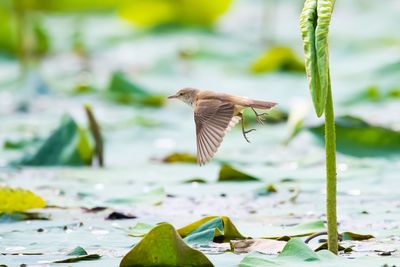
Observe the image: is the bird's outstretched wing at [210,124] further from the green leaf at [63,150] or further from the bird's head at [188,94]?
the green leaf at [63,150]

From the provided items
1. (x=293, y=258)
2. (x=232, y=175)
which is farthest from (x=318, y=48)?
(x=232, y=175)

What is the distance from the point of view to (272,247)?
2055 mm

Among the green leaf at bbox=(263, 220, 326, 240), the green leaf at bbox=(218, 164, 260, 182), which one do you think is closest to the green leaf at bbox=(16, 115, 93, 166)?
the green leaf at bbox=(218, 164, 260, 182)

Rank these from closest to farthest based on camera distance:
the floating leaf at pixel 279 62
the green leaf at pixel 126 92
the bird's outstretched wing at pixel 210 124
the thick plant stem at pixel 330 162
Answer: the thick plant stem at pixel 330 162 → the bird's outstretched wing at pixel 210 124 → the green leaf at pixel 126 92 → the floating leaf at pixel 279 62

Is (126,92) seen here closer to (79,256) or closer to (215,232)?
(215,232)

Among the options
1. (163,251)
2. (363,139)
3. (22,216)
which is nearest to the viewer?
(163,251)

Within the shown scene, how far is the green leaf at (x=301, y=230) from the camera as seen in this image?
223 cm

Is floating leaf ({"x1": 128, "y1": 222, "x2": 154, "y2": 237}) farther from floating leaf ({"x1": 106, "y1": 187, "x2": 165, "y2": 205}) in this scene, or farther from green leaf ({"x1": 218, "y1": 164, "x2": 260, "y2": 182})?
green leaf ({"x1": 218, "y1": 164, "x2": 260, "y2": 182})

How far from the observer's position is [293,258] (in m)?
1.89

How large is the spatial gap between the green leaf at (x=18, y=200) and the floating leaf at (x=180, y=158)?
923 millimetres

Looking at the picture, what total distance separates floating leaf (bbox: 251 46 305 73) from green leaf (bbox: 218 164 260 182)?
246 centimetres

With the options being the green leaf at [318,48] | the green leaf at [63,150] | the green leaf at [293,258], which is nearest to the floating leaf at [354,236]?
the green leaf at [293,258]

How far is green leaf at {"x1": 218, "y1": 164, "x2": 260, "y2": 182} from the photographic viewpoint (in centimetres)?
306

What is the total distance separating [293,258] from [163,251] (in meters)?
0.23
